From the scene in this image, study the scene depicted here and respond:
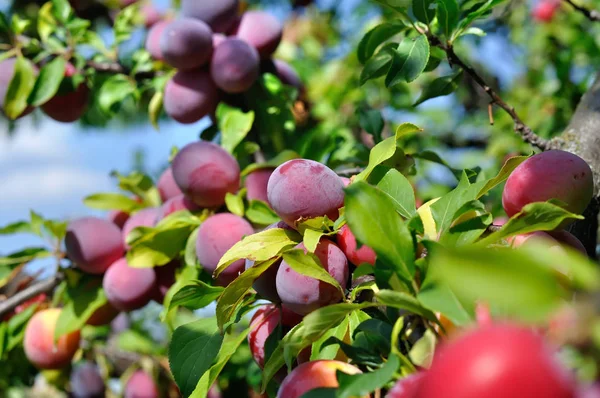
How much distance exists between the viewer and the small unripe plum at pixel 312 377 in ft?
1.49

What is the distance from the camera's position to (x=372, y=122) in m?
0.99

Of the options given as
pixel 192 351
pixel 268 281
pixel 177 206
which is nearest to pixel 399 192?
pixel 268 281

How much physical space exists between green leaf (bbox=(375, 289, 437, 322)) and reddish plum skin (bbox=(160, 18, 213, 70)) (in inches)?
29.9

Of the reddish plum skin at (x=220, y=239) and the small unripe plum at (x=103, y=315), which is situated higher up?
the reddish plum skin at (x=220, y=239)

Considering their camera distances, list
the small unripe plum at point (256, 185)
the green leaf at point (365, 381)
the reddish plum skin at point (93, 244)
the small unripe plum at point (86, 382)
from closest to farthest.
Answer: the green leaf at point (365, 381) < the small unripe plum at point (256, 185) < the reddish plum skin at point (93, 244) < the small unripe plum at point (86, 382)

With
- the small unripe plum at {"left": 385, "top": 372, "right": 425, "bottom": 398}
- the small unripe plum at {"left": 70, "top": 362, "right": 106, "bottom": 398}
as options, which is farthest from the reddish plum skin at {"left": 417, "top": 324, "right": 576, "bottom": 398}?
the small unripe plum at {"left": 70, "top": 362, "right": 106, "bottom": 398}

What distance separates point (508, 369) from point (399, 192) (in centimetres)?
35

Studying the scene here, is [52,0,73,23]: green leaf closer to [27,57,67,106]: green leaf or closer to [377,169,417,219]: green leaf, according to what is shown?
[27,57,67,106]: green leaf

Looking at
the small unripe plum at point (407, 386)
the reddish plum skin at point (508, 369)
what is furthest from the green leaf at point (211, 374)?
the reddish plum skin at point (508, 369)

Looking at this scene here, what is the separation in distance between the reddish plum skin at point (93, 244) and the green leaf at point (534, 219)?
0.74 metres

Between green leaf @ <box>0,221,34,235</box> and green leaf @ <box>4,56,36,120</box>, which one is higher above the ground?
green leaf @ <box>4,56,36,120</box>

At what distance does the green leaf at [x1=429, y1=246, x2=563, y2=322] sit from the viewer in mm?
244

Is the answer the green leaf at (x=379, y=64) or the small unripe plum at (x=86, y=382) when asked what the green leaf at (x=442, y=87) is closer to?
the green leaf at (x=379, y=64)

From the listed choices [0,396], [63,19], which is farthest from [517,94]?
[0,396]
